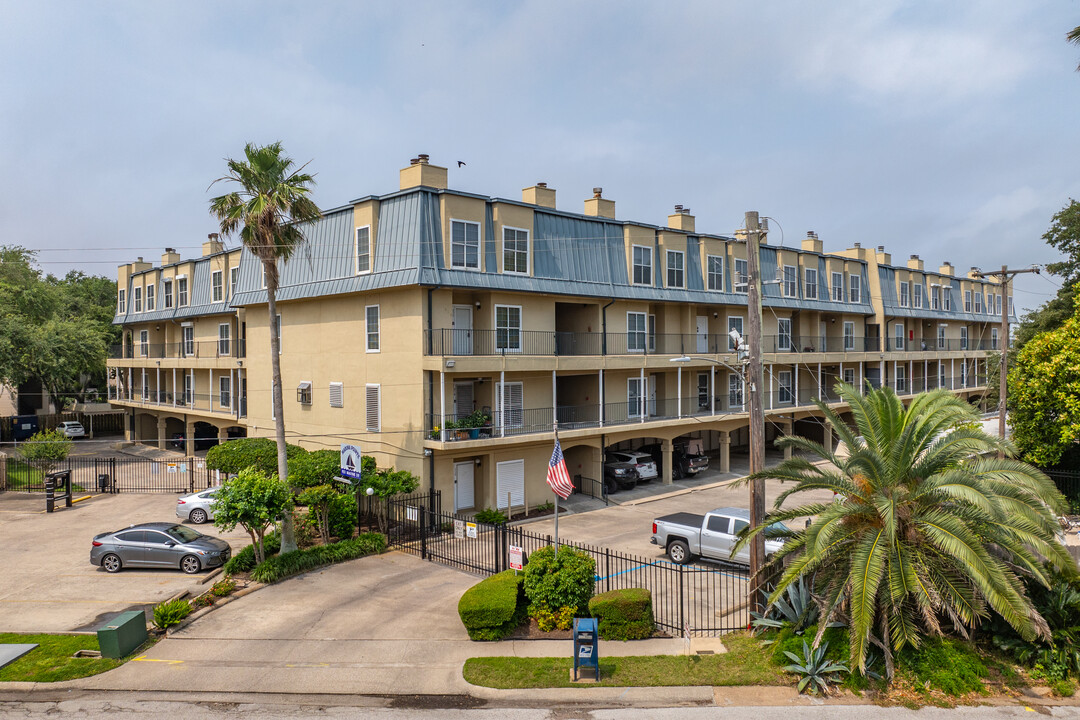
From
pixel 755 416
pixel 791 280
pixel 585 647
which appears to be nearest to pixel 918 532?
pixel 755 416

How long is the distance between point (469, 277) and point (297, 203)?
7159 millimetres

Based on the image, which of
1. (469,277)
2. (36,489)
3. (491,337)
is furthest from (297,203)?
(36,489)

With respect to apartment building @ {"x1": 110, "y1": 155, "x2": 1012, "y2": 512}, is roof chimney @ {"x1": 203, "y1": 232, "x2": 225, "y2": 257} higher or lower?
higher

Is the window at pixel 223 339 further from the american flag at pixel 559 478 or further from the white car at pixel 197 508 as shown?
the american flag at pixel 559 478

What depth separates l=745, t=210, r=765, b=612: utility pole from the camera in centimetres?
1439

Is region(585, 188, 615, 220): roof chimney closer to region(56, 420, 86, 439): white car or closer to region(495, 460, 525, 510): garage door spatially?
region(495, 460, 525, 510): garage door

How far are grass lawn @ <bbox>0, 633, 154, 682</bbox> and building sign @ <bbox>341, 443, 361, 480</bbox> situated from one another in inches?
318

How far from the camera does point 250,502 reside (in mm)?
17984

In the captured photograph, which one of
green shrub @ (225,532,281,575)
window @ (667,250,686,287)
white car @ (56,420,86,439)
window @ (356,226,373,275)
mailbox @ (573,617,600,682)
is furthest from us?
white car @ (56,420,86,439)

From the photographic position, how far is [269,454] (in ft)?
A: 87.3

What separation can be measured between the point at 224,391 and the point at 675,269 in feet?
88.0

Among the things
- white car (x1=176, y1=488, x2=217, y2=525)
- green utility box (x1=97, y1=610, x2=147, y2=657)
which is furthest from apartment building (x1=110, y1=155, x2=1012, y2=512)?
green utility box (x1=97, y1=610, x2=147, y2=657)

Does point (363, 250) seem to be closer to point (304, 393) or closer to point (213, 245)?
point (304, 393)

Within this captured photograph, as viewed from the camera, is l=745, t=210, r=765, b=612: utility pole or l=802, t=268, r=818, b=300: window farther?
l=802, t=268, r=818, b=300: window
